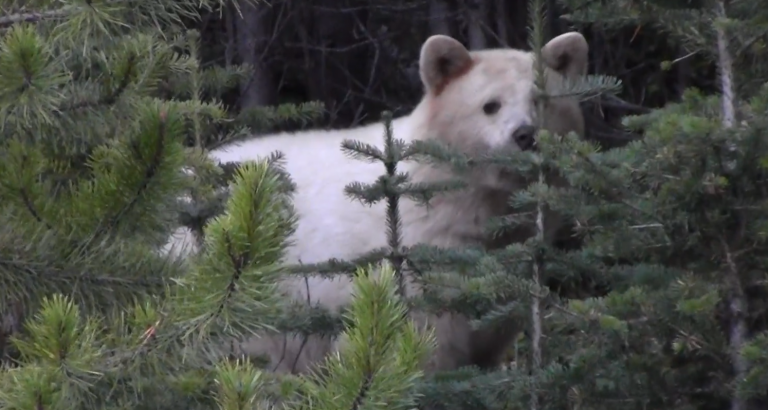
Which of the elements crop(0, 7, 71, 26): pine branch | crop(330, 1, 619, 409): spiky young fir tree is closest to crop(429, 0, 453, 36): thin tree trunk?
crop(330, 1, 619, 409): spiky young fir tree

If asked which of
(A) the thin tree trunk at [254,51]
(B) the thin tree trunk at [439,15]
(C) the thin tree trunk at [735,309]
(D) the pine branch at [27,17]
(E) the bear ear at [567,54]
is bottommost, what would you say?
(C) the thin tree trunk at [735,309]

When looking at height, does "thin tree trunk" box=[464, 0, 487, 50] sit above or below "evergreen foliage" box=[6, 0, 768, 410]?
above

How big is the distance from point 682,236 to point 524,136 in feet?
4.58

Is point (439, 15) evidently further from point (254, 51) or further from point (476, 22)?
point (254, 51)

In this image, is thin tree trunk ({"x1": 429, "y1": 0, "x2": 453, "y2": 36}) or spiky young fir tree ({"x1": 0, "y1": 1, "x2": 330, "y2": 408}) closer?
spiky young fir tree ({"x1": 0, "y1": 1, "x2": 330, "y2": 408})

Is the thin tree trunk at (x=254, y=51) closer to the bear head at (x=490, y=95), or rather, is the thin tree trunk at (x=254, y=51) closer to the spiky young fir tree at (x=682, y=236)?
the bear head at (x=490, y=95)

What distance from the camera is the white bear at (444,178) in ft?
19.0

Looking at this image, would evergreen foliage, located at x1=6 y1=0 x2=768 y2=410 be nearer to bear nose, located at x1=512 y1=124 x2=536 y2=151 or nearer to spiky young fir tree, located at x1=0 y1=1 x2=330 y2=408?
spiky young fir tree, located at x1=0 y1=1 x2=330 y2=408

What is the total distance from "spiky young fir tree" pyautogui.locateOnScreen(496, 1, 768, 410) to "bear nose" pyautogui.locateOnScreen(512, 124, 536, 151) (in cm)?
99

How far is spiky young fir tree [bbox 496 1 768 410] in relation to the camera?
152 inches

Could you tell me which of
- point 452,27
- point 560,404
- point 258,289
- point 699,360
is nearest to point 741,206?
point 699,360

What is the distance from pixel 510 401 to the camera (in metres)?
4.36

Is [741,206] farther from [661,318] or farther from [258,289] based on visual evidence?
[258,289]

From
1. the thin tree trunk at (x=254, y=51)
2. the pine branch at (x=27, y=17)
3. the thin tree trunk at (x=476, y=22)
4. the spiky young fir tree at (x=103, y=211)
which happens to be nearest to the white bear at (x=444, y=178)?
the spiky young fir tree at (x=103, y=211)
